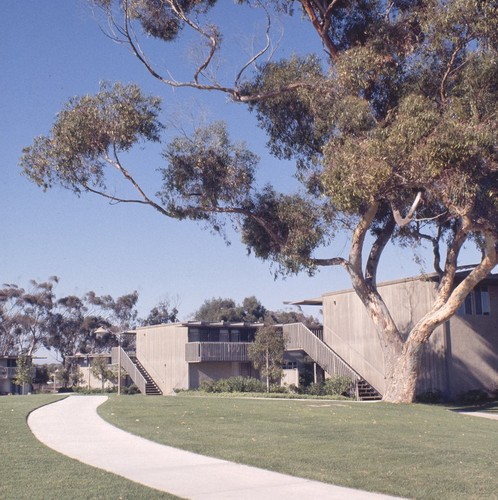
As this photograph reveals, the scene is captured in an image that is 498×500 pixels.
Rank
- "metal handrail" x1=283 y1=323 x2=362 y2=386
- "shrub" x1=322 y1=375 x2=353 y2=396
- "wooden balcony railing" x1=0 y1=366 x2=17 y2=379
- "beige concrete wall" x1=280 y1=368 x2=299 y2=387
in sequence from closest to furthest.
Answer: "shrub" x1=322 y1=375 x2=353 y2=396
"metal handrail" x1=283 y1=323 x2=362 y2=386
"beige concrete wall" x1=280 y1=368 x2=299 y2=387
"wooden balcony railing" x1=0 y1=366 x2=17 y2=379

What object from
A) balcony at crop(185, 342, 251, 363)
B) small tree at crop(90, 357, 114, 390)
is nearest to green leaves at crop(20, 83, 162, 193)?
balcony at crop(185, 342, 251, 363)

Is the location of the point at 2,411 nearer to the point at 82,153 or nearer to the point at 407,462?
the point at 82,153

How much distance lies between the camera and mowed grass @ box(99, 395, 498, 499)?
30.7 feet

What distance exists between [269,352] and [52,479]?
93.2ft

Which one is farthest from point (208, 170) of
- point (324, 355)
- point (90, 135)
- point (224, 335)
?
point (224, 335)

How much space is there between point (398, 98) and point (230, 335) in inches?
1053

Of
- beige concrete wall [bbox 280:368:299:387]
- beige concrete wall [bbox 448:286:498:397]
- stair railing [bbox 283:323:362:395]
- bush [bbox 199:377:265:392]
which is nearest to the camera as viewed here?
beige concrete wall [bbox 448:286:498:397]

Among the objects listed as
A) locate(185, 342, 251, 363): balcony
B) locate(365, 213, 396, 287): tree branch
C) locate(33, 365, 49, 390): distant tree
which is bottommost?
locate(33, 365, 49, 390): distant tree

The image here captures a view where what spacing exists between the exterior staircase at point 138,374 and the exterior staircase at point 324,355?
12.4 meters

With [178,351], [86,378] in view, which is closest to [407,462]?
[178,351]

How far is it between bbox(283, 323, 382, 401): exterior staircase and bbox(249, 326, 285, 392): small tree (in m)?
0.92

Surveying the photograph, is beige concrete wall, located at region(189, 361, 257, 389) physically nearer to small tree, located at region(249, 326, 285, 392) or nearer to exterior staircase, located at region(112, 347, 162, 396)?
exterior staircase, located at region(112, 347, 162, 396)

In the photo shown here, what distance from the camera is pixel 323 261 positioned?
25.9 meters

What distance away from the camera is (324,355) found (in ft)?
117
